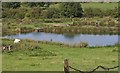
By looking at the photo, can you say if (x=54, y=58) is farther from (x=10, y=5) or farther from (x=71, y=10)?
(x=10, y=5)

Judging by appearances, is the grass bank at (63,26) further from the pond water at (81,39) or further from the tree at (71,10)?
the pond water at (81,39)

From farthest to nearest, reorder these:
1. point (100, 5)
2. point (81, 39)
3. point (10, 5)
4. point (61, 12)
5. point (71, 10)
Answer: point (100, 5) < point (10, 5) < point (61, 12) < point (71, 10) < point (81, 39)

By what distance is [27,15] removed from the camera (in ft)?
201

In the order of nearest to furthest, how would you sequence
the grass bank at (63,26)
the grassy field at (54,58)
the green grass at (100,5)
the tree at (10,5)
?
the grassy field at (54,58) → the grass bank at (63,26) → the tree at (10,5) → the green grass at (100,5)

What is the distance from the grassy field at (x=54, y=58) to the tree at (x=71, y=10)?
3511 centimetres

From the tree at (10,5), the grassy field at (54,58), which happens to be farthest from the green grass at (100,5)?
the grassy field at (54,58)

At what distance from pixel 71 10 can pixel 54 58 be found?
130 feet

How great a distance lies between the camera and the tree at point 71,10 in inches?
2408

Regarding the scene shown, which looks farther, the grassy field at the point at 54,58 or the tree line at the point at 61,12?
the tree line at the point at 61,12

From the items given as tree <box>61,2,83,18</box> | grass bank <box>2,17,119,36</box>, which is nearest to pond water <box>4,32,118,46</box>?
grass bank <box>2,17,119,36</box>

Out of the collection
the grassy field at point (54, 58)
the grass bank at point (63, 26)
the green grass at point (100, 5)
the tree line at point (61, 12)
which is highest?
the green grass at point (100, 5)

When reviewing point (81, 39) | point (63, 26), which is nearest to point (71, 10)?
point (63, 26)

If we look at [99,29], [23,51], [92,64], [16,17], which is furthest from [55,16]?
[92,64]

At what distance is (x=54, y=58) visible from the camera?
21438 mm
